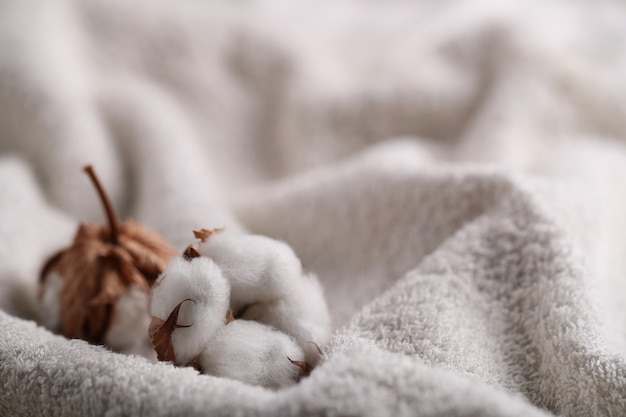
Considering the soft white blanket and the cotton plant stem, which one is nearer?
the soft white blanket

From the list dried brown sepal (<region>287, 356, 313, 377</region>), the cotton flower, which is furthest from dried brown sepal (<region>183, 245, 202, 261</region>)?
dried brown sepal (<region>287, 356, 313, 377</region>)

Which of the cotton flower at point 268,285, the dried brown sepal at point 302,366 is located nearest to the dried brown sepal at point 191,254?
the cotton flower at point 268,285

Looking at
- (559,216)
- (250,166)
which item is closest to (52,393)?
(559,216)

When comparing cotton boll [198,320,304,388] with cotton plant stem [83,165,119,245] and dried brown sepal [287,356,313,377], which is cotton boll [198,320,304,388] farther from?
cotton plant stem [83,165,119,245]

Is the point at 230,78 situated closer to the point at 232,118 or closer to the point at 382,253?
the point at 232,118

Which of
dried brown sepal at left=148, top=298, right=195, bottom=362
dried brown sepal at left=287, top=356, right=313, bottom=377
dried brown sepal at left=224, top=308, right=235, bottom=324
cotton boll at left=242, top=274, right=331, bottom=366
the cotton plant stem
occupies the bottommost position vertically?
dried brown sepal at left=148, top=298, right=195, bottom=362

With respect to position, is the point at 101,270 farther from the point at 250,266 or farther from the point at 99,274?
the point at 250,266

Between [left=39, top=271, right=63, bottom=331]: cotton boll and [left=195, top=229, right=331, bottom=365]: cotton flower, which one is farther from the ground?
[left=195, top=229, right=331, bottom=365]: cotton flower
